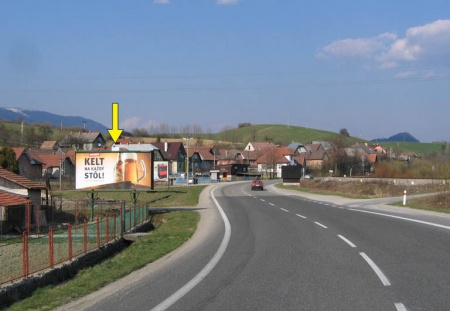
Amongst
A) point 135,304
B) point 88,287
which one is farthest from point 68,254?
point 135,304

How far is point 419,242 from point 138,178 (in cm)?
1950

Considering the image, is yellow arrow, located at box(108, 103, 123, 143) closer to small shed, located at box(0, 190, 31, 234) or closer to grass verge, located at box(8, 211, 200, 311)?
small shed, located at box(0, 190, 31, 234)

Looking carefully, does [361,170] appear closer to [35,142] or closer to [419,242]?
[35,142]

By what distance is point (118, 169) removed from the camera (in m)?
30.3

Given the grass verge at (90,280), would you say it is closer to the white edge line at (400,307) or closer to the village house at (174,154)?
the white edge line at (400,307)

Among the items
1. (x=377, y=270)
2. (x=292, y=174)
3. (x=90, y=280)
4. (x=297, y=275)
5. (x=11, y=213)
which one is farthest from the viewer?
(x=292, y=174)

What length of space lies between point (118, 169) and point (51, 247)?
1779 centimetres

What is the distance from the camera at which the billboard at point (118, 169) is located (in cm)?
3023

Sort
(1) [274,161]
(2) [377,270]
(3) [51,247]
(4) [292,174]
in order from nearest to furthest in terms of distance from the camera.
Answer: (2) [377,270] → (3) [51,247] → (4) [292,174] → (1) [274,161]

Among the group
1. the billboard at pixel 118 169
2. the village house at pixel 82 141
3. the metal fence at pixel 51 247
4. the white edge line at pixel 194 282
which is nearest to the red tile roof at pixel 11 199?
the billboard at pixel 118 169

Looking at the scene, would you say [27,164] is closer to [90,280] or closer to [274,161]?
[274,161]

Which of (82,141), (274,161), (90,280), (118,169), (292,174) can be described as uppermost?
(82,141)

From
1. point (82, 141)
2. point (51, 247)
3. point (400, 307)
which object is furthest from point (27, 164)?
point (400, 307)

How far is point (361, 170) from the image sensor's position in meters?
109
